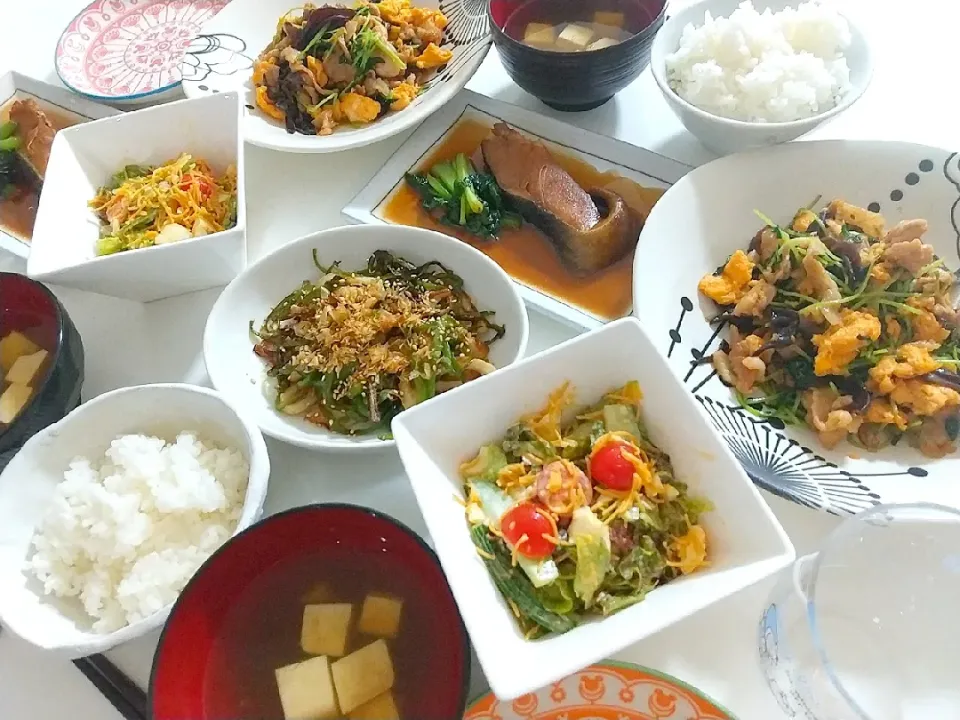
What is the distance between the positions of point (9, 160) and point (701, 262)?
1.47m

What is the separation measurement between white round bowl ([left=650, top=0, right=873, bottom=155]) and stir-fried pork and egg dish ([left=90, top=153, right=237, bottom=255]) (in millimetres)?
861

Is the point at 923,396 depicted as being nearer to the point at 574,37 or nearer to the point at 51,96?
the point at 574,37

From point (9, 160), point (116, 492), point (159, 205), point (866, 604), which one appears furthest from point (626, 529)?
point (9, 160)

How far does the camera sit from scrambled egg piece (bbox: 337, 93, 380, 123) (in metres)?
1.58

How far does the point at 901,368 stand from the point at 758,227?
0.37m

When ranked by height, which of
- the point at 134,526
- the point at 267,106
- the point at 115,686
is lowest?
the point at 115,686

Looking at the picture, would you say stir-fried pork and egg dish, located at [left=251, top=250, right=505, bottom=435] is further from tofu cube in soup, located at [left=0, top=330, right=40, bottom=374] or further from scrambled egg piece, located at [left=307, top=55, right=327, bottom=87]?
scrambled egg piece, located at [left=307, top=55, right=327, bottom=87]

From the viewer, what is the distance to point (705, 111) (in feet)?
4.53

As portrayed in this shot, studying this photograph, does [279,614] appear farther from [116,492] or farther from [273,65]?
[273,65]

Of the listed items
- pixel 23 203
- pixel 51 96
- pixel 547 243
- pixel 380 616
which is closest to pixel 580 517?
pixel 380 616

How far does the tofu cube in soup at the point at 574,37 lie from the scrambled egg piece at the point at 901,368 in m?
0.89

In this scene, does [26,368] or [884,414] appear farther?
[26,368]

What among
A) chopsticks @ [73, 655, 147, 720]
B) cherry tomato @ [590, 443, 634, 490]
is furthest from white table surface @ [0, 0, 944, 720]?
cherry tomato @ [590, 443, 634, 490]

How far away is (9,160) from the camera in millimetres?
1609
